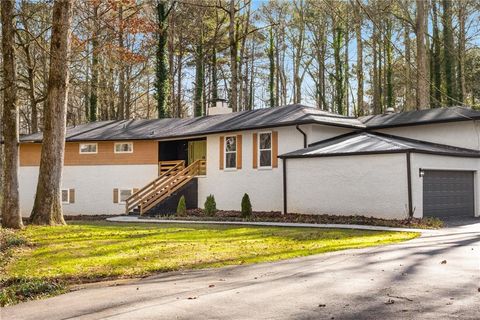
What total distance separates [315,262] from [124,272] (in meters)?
3.32

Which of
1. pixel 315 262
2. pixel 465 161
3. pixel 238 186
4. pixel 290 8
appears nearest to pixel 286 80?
pixel 290 8

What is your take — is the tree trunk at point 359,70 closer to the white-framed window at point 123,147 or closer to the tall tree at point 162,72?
the tall tree at point 162,72

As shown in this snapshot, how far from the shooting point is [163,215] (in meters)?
22.8

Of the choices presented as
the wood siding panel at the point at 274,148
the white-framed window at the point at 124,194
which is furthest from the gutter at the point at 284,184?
the white-framed window at the point at 124,194

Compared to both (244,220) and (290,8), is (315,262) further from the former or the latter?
(290,8)

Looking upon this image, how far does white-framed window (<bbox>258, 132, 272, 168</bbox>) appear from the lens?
21.8 m

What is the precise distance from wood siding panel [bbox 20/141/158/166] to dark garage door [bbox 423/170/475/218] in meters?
14.3

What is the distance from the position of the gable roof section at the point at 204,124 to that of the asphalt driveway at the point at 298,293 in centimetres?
1246

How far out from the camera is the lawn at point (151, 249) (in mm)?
8562

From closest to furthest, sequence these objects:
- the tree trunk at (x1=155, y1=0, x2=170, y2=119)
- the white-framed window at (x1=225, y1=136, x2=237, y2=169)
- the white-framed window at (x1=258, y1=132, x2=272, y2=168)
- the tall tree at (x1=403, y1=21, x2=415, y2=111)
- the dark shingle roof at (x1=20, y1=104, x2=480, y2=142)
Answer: the dark shingle roof at (x1=20, y1=104, x2=480, y2=142)
the white-framed window at (x1=258, y1=132, x2=272, y2=168)
the white-framed window at (x1=225, y1=136, x2=237, y2=169)
the tree trunk at (x1=155, y1=0, x2=170, y2=119)
the tall tree at (x1=403, y1=21, x2=415, y2=111)

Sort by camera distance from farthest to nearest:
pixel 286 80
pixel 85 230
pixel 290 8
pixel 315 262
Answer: pixel 286 80
pixel 290 8
pixel 85 230
pixel 315 262

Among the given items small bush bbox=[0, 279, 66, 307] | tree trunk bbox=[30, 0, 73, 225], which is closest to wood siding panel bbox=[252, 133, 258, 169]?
tree trunk bbox=[30, 0, 73, 225]

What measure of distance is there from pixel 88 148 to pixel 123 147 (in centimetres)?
207

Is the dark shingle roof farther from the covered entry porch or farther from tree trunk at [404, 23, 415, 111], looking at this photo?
tree trunk at [404, 23, 415, 111]
